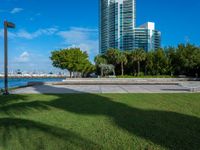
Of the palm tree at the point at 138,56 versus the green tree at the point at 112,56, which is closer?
the palm tree at the point at 138,56

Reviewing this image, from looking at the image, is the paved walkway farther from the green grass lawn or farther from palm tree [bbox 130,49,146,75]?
palm tree [bbox 130,49,146,75]

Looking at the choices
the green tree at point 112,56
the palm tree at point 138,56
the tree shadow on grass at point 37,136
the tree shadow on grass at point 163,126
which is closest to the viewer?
the tree shadow on grass at point 37,136

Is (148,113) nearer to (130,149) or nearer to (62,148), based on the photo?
(130,149)

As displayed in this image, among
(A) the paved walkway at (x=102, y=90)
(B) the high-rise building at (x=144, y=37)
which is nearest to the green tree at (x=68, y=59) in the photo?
(A) the paved walkway at (x=102, y=90)

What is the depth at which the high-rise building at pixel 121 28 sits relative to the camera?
88938 millimetres

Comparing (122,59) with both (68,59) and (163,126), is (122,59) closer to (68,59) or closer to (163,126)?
(68,59)

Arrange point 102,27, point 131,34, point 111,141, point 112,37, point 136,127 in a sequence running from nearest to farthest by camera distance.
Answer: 1. point 111,141
2. point 136,127
3. point 131,34
4. point 112,37
5. point 102,27

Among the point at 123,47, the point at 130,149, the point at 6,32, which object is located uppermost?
the point at 123,47

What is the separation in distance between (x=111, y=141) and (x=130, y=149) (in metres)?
0.52

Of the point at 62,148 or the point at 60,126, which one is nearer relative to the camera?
the point at 62,148

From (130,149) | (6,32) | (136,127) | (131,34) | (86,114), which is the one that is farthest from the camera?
(131,34)

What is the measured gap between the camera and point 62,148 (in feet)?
13.0

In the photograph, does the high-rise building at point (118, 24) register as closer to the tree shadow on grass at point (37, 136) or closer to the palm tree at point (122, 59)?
the palm tree at point (122, 59)

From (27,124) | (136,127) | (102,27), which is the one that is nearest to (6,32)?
(27,124)
